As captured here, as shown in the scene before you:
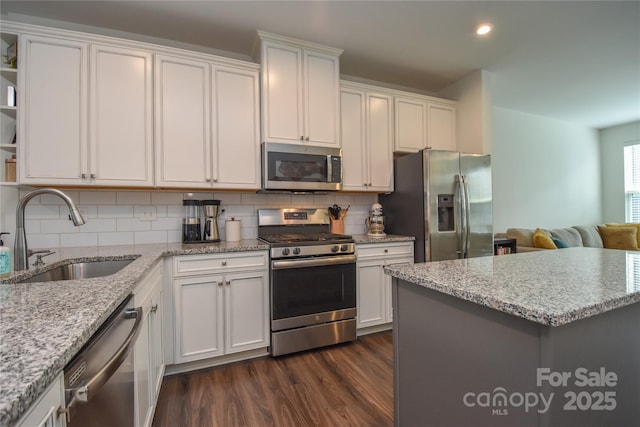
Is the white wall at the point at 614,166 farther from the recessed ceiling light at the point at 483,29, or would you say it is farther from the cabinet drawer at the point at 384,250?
the cabinet drawer at the point at 384,250

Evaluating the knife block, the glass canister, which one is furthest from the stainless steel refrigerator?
the glass canister

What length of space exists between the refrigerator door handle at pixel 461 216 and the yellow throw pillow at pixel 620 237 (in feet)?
11.1

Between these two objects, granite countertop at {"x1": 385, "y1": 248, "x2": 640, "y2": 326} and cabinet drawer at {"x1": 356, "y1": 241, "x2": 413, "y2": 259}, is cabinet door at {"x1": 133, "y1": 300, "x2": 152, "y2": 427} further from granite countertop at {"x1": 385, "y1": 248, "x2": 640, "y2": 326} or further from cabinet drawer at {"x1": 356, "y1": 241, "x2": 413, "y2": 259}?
cabinet drawer at {"x1": 356, "y1": 241, "x2": 413, "y2": 259}

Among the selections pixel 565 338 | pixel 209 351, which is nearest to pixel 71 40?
pixel 209 351

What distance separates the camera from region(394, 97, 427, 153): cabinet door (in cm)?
312

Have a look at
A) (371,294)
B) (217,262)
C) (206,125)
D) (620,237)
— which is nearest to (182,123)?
(206,125)

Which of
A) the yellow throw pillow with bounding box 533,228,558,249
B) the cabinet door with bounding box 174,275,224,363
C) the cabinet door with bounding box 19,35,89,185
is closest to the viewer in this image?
the cabinet door with bounding box 19,35,89,185

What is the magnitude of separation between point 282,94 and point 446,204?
6.07ft

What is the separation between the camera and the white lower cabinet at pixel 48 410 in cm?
50

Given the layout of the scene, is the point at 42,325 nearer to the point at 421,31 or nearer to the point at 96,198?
the point at 96,198

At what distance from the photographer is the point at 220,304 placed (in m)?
2.13

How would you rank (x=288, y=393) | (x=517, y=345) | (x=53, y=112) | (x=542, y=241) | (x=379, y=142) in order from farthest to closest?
(x=542, y=241) → (x=379, y=142) → (x=53, y=112) → (x=288, y=393) → (x=517, y=345)

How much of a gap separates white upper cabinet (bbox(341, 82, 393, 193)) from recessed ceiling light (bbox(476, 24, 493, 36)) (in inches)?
36.5

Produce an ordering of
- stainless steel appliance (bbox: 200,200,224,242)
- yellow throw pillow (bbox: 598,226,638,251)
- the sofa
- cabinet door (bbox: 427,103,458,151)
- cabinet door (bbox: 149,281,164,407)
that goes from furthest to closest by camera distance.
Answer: yellow throw pillow (bbox: 598,226,638,251) < the sofa < cabinet door (bbox: 427,103,458,151) < stainless steel appliance (bbox: 200,200,224,242) < cabinet door (bbox: 149,281,164,407)
